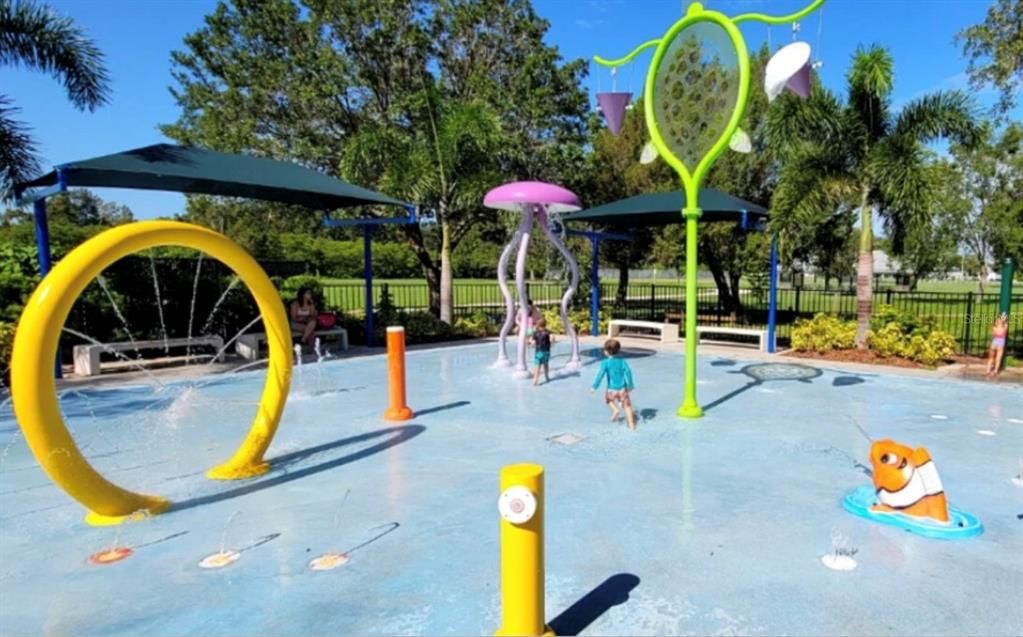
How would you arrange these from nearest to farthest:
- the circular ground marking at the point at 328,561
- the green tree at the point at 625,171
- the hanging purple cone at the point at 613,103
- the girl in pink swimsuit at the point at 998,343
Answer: the circular ground marking at the point at 328,561
the hanging purple cone at the point at 613,103
the girl in pink swimsuit at the point at 998,343
the green tree at the point at 625,171

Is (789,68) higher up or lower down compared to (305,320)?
higher up

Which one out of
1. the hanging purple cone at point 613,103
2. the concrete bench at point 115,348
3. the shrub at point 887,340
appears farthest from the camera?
the shrub at point 887,340

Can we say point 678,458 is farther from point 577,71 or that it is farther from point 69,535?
point 577,71

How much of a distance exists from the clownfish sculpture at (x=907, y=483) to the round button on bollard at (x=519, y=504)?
308 centimetres

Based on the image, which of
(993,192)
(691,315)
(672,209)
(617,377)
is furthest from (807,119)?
(993,192)

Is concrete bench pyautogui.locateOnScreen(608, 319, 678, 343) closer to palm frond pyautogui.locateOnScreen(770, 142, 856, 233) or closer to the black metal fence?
the black metal fence

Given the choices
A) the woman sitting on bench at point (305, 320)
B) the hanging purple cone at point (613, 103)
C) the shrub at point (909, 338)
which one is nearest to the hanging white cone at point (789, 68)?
the hanging purple cone at point (613, 103)

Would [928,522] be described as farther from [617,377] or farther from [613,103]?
[613,103]

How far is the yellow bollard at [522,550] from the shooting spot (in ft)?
9.77

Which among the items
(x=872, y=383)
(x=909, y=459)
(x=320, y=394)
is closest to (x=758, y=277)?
(x=872, y=383)

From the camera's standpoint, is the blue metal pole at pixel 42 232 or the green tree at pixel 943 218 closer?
the blue metal pole at pixel 42 232

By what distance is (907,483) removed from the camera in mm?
4555

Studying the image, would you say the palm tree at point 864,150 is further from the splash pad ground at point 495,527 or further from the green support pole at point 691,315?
the green support pole at point 691,315

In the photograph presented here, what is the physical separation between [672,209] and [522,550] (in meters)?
12.8
